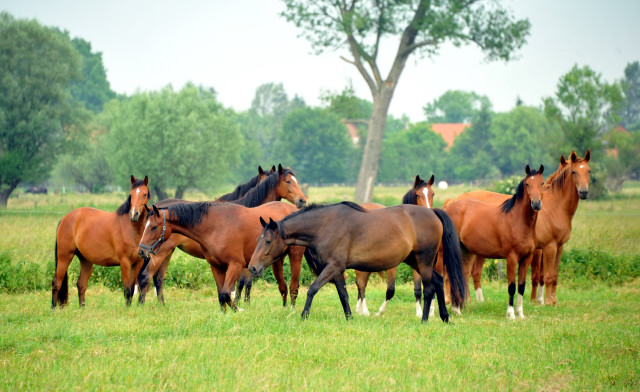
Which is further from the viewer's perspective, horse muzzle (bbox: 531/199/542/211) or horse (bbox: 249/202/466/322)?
horse muzzle (bbox: 531/199/542/211)

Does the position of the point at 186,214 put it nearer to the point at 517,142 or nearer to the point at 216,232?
the point at 216,232

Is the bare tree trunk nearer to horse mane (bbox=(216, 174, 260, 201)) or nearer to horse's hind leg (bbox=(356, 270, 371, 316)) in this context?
horse mane (bbox=(216, 174, 260, 201))

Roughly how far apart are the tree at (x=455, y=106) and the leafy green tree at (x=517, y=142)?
156 feet

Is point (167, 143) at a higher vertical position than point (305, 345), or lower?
higher

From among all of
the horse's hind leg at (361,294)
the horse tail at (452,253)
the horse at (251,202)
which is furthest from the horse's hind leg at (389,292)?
the horse at (251,202)

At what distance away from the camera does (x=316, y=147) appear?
80.8 m

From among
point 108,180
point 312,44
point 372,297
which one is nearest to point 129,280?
point 372,297

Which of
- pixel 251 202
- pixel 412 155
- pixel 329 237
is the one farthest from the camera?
pixel 412 155

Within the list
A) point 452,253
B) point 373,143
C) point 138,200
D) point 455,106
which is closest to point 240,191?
point 138,200

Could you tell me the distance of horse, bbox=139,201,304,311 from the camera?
993 cm

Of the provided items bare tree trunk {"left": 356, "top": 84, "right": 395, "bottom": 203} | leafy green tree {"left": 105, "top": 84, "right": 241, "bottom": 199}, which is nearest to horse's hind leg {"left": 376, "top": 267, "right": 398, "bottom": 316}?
bare tree trunk {"left": 356, "top": 84, "right": 395, "bottom": 203}

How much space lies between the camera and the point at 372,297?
13.2 metres

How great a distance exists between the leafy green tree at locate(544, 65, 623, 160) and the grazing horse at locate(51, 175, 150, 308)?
3597 centimetres

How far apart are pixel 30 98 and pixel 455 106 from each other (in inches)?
4284
